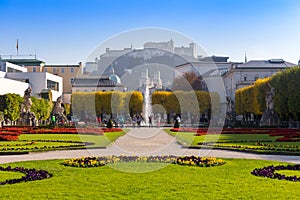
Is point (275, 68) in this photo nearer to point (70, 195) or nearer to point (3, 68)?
point (3, 68)

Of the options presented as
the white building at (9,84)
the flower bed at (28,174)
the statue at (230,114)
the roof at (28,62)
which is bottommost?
the flower bed at (28,174)

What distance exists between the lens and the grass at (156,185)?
29.5 feet

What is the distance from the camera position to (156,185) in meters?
10.1

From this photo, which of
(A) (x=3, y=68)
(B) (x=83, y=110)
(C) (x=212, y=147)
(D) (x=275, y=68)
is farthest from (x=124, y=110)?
(C) (x=212, y=147)

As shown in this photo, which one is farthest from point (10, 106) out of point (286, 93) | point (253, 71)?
point (253, 71)

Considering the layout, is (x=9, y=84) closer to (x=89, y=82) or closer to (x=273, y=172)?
(x=89, y=82)

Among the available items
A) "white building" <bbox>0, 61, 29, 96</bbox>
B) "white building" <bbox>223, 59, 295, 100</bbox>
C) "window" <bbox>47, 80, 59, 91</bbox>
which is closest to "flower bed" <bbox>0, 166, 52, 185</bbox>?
"white building" <bbox>0, 61, 29, 96</bbox>

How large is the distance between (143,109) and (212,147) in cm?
5376

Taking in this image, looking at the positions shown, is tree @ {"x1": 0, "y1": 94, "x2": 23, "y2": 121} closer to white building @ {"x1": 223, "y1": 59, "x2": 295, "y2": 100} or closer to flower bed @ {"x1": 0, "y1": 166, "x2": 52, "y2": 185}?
flower bed @ {"x1": 0, "y1": 166, "x2": 52, "y2": 185}

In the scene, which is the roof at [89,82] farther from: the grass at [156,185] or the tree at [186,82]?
the grass at [156,185]

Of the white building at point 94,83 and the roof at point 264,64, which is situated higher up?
the roof at point 264,64

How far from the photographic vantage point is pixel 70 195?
898 centimetres

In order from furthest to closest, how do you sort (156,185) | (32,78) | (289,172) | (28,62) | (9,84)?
(28,62) < (32,78) < (9,84) < (289,172) < (156,185)

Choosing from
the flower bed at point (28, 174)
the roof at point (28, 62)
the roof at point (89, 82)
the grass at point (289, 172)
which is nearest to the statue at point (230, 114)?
the grass at point (289, 172)
